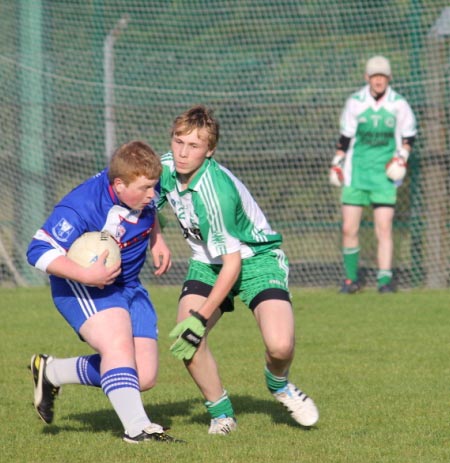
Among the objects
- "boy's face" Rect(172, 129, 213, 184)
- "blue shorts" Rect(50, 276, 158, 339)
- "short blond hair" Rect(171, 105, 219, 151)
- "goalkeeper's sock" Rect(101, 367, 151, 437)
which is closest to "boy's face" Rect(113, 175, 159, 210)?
"boy's face" Rect(172, 129, 213, 184)

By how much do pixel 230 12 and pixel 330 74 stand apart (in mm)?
1286

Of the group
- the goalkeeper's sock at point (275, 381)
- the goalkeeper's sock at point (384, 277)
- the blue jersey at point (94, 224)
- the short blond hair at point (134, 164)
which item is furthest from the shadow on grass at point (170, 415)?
the goalkeeper's sock at point (384, 277)

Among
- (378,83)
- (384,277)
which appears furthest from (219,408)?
(378,83)

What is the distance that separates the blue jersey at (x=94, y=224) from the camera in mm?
5035

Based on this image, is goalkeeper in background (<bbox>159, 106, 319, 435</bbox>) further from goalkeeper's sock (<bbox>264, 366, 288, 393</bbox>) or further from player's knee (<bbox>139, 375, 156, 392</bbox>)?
player's knee (<bbox>139, 375, 156, 392</bbox>)

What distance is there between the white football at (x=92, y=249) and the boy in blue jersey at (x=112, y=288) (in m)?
0.03

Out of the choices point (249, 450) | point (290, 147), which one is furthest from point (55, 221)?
point (290, 147)

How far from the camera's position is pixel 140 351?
5234 mm

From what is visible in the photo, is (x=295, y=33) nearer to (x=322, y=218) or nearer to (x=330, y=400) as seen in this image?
(x=322, y=218)

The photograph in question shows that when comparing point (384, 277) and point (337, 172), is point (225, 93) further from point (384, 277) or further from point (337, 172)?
point (384, 277)

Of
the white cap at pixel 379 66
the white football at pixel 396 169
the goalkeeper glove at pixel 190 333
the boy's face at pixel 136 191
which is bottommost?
the goalkeeper glove at pixel 190 333

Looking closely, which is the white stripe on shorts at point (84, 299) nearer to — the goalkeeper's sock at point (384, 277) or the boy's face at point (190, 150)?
the boy's face at point (190, 150)

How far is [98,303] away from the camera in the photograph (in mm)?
5109

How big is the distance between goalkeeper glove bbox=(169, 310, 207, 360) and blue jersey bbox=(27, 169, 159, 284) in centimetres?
46
